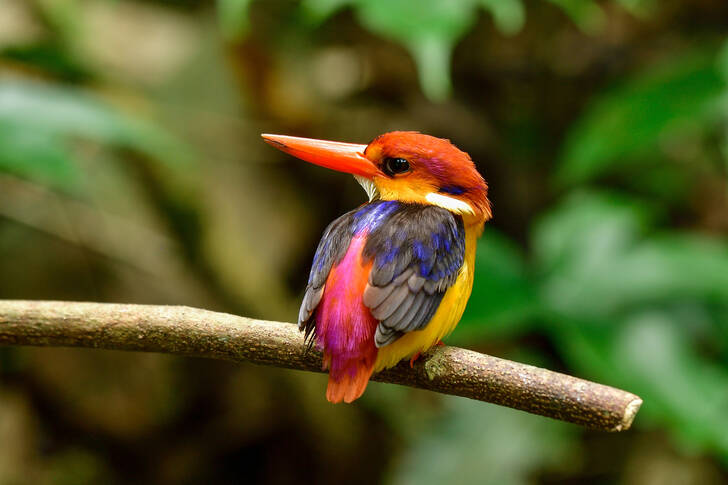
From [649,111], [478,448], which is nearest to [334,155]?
[649,111]

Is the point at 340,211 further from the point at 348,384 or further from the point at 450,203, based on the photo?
the point at 348,384

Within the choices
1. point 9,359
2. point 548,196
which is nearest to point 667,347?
point 548,196

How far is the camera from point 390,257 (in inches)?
47.8

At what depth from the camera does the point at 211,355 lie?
1.24 meters

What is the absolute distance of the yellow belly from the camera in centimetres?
117

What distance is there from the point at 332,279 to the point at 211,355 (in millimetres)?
224

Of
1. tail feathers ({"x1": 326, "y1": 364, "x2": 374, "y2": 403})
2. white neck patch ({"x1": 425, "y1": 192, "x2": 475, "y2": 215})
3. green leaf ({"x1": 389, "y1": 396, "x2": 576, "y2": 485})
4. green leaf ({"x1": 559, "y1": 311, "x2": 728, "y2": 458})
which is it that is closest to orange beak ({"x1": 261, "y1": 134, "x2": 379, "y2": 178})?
white neck patch ({"x1": 425, "y1": 192, "x2": 475, "y2": 215})

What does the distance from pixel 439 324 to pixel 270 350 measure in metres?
0.26

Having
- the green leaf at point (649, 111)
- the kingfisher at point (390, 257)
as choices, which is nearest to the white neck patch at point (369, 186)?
the kingfisher at point (390, 257)

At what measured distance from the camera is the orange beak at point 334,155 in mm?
1211

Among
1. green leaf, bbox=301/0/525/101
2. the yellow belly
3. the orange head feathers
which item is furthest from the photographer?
green leaf, bbox=301/0/525/101

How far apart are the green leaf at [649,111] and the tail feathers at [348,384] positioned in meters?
1.72

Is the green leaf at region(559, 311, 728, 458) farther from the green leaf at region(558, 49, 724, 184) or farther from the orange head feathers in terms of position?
the orange head feathers

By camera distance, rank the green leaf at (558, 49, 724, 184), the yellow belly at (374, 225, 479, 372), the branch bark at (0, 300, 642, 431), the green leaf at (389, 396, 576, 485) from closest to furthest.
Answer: the branch bark at (0, 300, 642, 431) < the yellow belly at (374, 225, 479, 372) < the green leaf at (558, 49, 724, 184) < the green leaf at (389, 396, 576, 485)
